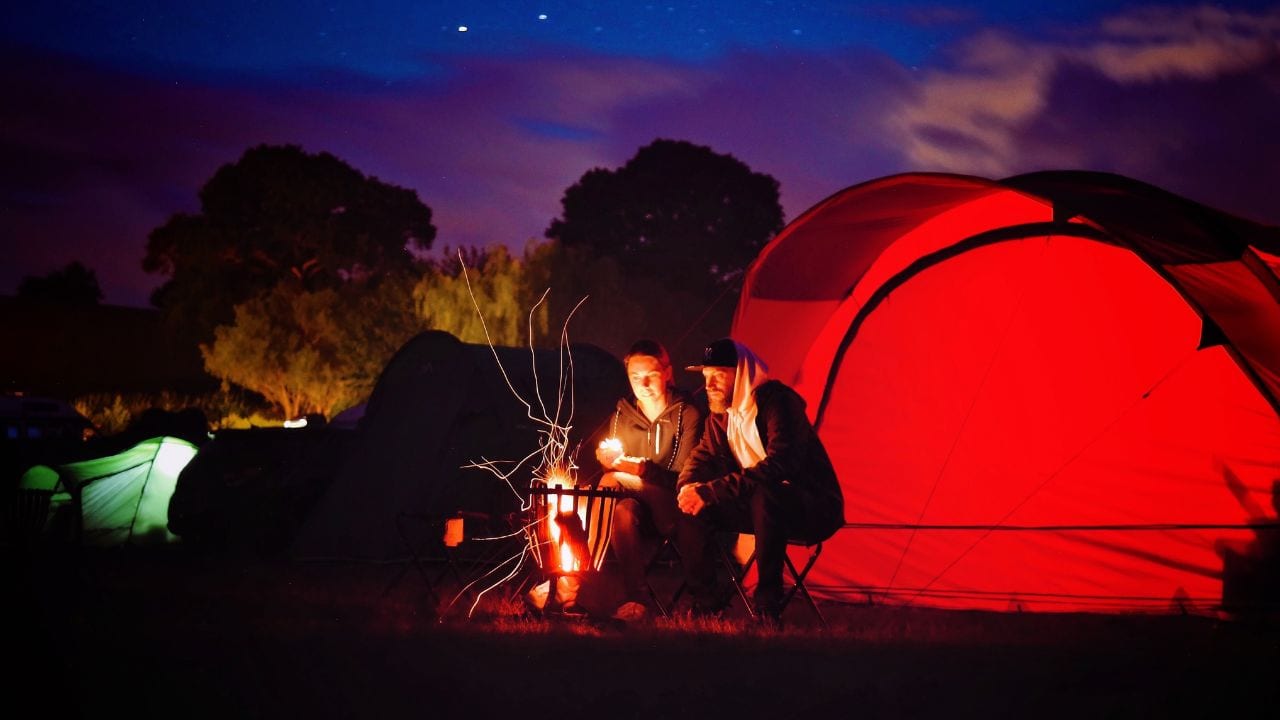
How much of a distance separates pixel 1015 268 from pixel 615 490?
109 inches

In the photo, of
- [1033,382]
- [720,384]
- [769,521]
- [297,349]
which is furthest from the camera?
[297,349]

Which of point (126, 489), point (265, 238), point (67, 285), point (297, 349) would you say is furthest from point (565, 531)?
point (67, 285)

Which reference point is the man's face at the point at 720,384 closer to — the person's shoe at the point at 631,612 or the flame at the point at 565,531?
the flame at the point at 565,531

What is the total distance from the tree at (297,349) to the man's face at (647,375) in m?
27.0

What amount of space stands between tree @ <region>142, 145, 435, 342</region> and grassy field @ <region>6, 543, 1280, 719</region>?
3200 centimetres

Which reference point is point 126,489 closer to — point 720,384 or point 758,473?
point 720,384

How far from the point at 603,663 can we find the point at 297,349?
103 ft

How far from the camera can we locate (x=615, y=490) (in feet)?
19.2

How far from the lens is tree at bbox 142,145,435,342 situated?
37.5 metres

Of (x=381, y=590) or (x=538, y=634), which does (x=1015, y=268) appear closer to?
(x=538, y=634)

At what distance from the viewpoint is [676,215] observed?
36625 millimetres

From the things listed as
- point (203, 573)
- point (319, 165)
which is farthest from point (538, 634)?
point (319, 165)

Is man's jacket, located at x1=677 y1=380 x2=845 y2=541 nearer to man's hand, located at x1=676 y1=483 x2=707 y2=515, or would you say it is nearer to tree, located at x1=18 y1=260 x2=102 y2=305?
man's hand, located at x1=676 y1=483 x2=707 y2=515

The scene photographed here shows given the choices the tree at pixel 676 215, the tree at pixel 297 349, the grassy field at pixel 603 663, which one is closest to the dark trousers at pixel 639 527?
the grassy field at pixel 603 663
